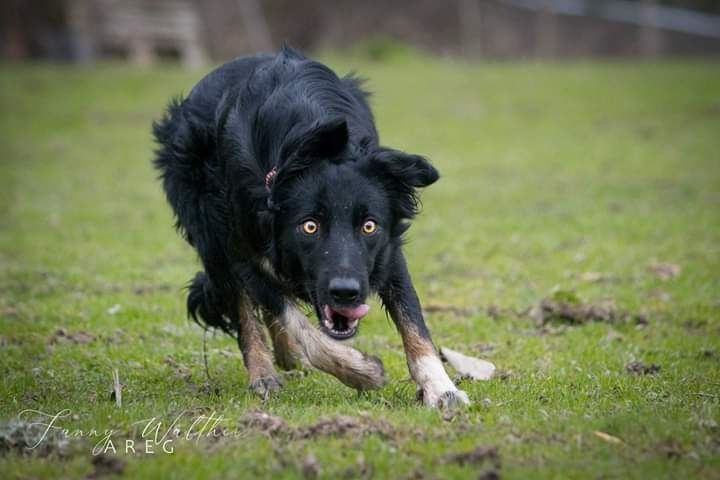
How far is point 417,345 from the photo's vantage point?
19.8ft

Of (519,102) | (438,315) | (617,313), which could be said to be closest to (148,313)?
(438,315)

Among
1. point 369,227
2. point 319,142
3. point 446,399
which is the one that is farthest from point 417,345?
point 319,142

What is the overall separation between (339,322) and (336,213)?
2.04 feet

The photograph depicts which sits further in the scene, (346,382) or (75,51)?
(75,51)

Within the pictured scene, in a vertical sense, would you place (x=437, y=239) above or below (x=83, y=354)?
below

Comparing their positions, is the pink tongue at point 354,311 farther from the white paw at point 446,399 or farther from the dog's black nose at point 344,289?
the white paw at point 446,399

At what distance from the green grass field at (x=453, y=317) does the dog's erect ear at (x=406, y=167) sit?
1292 millimetres

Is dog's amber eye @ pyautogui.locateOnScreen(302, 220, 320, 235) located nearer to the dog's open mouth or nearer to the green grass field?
the dog's open mouth

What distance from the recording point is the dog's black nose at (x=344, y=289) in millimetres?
5398

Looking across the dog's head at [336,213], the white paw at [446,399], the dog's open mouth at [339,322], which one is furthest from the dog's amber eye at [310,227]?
the white paw at [446,399]

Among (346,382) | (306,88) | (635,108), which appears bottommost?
(635,108)

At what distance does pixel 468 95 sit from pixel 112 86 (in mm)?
9504

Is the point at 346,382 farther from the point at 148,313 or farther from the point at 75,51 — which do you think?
the point at 75,51

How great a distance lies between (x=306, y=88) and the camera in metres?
6.32
